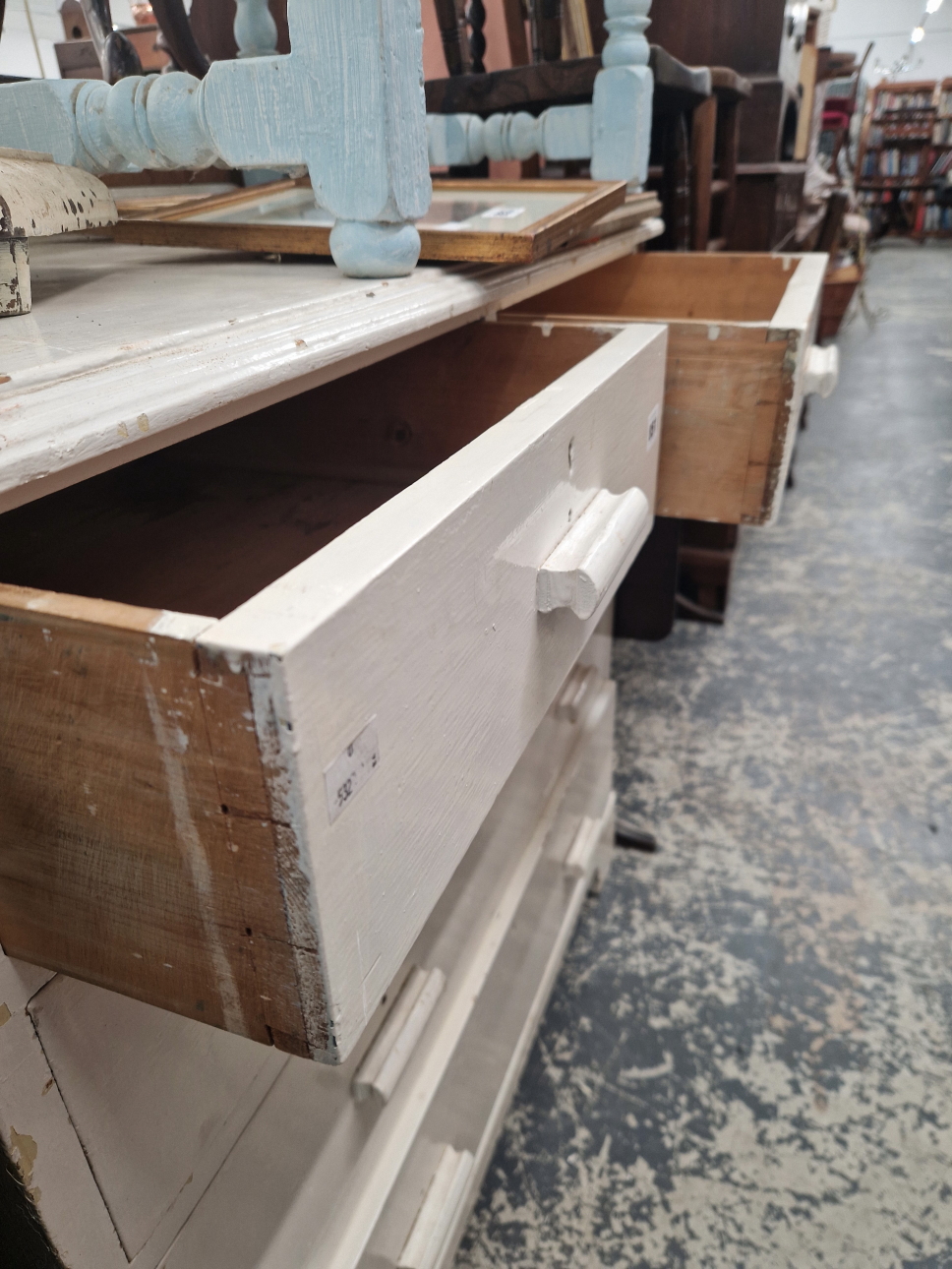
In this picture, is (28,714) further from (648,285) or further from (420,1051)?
(648,285)

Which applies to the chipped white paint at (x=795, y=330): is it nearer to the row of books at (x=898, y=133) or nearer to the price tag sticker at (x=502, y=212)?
the price tag sticker at (x=502, y=212)

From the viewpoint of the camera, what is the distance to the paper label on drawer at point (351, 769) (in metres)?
0.26

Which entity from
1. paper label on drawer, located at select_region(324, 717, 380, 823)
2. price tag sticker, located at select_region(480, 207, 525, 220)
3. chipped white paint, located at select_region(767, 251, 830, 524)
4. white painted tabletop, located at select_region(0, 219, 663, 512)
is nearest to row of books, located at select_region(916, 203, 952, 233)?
chipped white paint, located at select_region(767, 251, 830, 524)

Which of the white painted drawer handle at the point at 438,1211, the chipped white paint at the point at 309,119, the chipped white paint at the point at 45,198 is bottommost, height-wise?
the white painted drawer handle at the point at 438,1211

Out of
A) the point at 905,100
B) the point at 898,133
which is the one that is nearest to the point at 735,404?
the point at 898,133

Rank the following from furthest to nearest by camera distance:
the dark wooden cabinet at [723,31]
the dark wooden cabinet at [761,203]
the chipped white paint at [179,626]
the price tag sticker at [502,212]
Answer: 1. the dark wooden cabinet at [761,203]
2. the dark wooden cabinet at [723,31]
3. the price tag sticker at [502,212]
4. the chipped white paint at [179,626]

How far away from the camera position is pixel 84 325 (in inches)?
16.2

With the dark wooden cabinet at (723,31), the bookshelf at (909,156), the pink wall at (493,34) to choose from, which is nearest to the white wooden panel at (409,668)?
the dark wooden cabinet at (723,31)

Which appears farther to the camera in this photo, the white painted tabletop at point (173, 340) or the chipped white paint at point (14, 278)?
the chipped white paint at point (14, 278)

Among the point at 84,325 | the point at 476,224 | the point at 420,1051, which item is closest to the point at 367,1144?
the point at 420,1051

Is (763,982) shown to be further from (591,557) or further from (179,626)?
(179,626)

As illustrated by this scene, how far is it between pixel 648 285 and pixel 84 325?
0.81 metres

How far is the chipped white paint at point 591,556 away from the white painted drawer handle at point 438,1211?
1.78 feet

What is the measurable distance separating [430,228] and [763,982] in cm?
92
